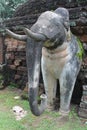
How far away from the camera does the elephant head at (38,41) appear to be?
2.79 m

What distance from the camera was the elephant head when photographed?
279 cm

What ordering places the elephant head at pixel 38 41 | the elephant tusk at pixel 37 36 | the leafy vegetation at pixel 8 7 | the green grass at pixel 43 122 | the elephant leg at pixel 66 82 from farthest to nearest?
the leafy vegetation at pixel 8 7
the green grass at pixel 43 122
the elephant leg at pixel 66 82
the elephant head at pixel 38 41
the elephant tusk at pixel 37 36

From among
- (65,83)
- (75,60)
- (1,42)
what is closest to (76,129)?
(65,83)

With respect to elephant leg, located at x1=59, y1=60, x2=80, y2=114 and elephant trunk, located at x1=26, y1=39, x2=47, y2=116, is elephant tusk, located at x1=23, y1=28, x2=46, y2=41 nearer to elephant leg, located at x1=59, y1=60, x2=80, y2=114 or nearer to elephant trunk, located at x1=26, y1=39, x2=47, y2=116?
elephant trunk, located at x1=26, y1=39, x2=47, y2=116

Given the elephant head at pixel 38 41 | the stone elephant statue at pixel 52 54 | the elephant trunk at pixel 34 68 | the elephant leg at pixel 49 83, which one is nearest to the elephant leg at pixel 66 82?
the stone elephant statue at pixel 52 54

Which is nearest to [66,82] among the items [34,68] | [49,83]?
[49,83]

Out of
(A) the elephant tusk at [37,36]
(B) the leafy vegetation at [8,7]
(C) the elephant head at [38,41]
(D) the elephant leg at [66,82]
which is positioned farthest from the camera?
(B) the leafy vegetation at [8,7]

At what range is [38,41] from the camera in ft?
9.27

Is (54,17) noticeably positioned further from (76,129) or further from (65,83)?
(76,129)

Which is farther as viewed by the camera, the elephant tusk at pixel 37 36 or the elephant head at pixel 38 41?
the elephant head at pixel 38 41

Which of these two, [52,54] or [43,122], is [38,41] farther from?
[43,122]

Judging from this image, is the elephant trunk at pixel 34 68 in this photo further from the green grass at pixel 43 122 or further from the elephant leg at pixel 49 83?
the green grass at pixel 43 122

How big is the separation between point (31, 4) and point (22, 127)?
2.60 metres

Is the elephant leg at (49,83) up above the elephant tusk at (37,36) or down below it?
below
